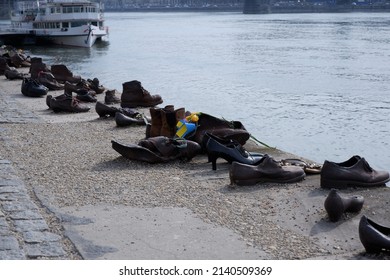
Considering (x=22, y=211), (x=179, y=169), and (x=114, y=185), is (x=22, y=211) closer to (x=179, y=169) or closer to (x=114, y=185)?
(x=114, y=185)

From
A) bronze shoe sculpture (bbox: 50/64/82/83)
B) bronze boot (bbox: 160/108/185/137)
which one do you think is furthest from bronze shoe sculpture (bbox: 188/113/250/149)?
bronze shoe sculpture (bbox: 50/64/82/83)

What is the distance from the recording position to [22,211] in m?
5.16

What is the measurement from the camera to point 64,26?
45.4 metres

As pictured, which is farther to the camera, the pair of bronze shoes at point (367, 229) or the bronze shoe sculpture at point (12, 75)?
the bronze shoe sculpture at point (12, 75)

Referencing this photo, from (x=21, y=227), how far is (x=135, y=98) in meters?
6.58

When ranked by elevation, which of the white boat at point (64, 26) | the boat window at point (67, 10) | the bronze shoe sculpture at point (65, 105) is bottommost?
the white boat at point (64, 26)

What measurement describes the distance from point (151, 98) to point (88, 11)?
116 ft

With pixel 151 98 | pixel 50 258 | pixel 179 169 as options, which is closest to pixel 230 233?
pixel 50 258

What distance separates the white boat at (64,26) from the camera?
144ft

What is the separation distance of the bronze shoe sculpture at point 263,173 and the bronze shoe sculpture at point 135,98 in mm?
5286

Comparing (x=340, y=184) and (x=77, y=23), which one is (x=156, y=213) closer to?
(x=340, y=184)

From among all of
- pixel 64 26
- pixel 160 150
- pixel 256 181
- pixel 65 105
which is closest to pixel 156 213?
pixel 256 181

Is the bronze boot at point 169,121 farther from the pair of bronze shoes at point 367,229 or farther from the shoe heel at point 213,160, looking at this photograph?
the pair of bronze shoes at point 367,229

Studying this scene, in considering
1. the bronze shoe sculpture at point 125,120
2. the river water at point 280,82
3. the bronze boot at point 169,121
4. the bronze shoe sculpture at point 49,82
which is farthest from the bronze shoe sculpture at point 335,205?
the bronze shoe sculpture at point 49,82
